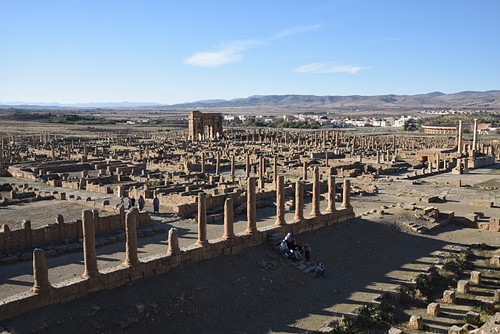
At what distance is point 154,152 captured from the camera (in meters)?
57.7

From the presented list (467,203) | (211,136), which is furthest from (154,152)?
(467,203)

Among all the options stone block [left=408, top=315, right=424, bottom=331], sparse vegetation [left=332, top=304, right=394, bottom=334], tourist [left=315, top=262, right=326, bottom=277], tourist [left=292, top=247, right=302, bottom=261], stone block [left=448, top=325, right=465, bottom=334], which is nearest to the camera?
stone block [left=448, top=325, right=465, bottom=334]

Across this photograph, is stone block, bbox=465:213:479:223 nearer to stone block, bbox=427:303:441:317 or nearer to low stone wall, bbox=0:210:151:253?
stone block, bbox=427:303:441:317

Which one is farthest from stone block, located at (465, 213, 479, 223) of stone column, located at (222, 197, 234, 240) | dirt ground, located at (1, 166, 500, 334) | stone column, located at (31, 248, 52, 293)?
stone column, located at (31, 248, 52, 293)

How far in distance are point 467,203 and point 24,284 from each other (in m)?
24.5

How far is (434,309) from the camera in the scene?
14.6 meters

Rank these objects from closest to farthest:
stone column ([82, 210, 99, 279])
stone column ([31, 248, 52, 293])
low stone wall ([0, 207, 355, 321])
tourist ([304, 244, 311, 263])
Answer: low stone wall ([0, 207, 355, 321]) → stone column ([31, 248, 52, 293]) → stone column ([82, 210, 99, 279]) → tourist ([304, 244, 311, 263])

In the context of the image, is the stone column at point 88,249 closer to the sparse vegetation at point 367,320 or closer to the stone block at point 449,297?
the sparse vegetation at point 367,320

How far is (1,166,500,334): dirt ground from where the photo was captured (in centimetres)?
1305

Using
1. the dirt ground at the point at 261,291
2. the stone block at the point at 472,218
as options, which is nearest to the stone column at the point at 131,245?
the dirt ground at the point at 261,291

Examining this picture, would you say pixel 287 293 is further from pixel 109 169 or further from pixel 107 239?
pixel 109 169

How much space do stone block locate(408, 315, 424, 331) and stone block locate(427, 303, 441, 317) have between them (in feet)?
3.07

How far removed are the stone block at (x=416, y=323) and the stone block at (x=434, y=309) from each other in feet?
3.07

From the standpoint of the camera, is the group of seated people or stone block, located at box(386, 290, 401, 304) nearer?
stone block, located at box(386, 290, 401, 304)
